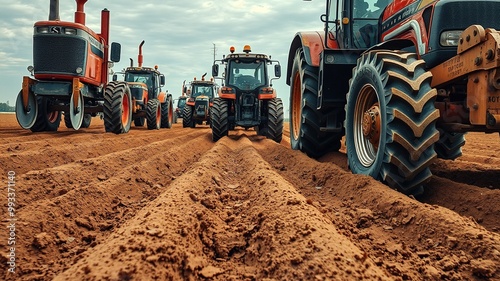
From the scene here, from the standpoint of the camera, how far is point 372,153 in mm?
4070

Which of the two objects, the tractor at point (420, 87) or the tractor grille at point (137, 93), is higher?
the tractor grille at point (137, 93)

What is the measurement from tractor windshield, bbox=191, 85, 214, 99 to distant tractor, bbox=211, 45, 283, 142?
8.78m

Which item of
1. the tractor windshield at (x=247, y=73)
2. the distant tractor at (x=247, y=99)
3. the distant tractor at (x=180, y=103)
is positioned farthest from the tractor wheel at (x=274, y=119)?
the distant tractor at (x=180, y=103)

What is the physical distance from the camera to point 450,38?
10.8ft

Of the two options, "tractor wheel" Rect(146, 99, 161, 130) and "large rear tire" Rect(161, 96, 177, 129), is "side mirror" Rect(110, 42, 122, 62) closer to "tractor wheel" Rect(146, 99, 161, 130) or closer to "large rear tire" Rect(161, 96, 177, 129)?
"tractor wheel" Rect(146, 99, 161, 130)

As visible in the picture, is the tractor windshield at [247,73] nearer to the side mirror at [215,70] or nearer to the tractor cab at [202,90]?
the side mirror at [215,70]

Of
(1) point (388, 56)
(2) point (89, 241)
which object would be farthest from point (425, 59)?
(2) point (89, 241)

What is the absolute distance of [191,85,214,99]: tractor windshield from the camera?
1991 cm

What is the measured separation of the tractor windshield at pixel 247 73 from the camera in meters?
11.0

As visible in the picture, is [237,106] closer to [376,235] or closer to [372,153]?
[372,153]

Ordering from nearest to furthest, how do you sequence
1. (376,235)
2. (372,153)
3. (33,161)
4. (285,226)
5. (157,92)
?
(285,226) → (376,235) → (372,153) → (33,161) → (157,92)

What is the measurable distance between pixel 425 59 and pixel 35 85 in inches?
308

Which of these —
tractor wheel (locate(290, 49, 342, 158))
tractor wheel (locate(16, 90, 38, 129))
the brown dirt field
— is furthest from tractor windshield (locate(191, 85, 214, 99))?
the brown dirt field

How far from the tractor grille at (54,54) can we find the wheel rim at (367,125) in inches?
265
